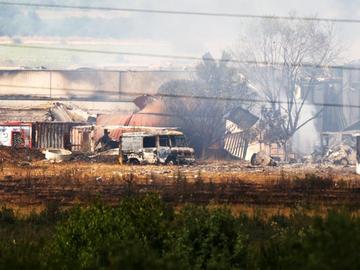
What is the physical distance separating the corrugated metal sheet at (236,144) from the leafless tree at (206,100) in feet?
2.37

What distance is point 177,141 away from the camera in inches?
1882

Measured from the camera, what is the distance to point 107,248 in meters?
13.0

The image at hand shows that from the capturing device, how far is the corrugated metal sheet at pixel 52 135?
57406 millimetres

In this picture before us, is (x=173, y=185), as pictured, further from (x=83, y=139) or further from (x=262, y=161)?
(x=83, y=139)

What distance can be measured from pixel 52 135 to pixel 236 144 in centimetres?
1464

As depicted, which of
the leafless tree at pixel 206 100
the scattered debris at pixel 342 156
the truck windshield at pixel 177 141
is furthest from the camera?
the leafless tree at pixel 206 100

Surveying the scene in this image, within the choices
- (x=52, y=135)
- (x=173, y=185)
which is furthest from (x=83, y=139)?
(x=173, y=185)

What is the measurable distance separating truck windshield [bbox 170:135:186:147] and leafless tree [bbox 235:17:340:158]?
87.7 feet

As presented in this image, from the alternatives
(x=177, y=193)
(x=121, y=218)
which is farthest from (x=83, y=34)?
(x=121, y=218)

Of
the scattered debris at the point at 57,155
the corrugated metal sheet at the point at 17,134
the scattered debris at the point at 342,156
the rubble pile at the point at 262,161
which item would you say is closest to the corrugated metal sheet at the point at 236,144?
the scattered debris at the point at 342,156

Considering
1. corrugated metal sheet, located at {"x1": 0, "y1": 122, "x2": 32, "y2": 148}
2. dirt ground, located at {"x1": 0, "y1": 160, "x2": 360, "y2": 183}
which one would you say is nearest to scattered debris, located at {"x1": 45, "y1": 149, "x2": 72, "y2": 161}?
dirt ground, located at {"x1": 0, "y1": 160, "x2": 360, "y2": 183}

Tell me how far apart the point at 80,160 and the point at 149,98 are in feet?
53.1

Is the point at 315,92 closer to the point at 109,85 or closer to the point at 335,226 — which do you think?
the point at 109,85

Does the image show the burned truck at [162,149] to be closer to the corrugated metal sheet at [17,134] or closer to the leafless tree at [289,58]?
the corrugated metal sheet at [17,134]
